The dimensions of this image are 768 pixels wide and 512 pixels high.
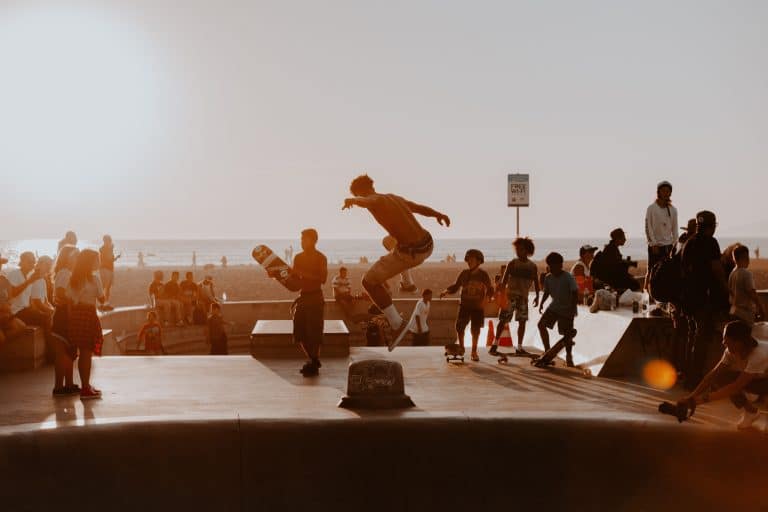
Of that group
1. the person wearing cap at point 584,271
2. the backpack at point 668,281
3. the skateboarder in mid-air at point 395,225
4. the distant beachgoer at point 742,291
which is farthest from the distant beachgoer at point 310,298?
the person wearing cap at point 584,271

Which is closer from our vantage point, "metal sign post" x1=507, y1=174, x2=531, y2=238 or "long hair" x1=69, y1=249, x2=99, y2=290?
"long hair" x1=69, y1=249, x2=99, y2=290

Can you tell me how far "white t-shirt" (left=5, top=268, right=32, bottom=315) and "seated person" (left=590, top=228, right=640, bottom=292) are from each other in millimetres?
8735

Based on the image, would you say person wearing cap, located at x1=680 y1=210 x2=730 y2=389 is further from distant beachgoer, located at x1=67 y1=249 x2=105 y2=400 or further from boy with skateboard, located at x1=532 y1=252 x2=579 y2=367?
distant beachgoer, located at x1=67 y1=249 x2=105 y2=400

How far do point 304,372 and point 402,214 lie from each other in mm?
3854

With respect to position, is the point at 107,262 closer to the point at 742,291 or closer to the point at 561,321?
the point at 561,321

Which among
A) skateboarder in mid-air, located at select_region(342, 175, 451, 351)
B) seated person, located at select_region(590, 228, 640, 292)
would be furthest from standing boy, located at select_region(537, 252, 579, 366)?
skateboarder in mid-air, located at select_region(342, 175, 451, 351)

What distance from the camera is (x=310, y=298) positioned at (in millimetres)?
12188

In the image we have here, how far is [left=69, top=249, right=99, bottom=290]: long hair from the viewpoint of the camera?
10.1 m

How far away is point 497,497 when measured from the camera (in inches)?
324

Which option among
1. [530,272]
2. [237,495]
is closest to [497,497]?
[237,495]

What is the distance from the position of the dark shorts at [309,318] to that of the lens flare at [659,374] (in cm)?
429

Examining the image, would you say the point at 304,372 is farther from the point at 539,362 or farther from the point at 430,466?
the point at 430,466

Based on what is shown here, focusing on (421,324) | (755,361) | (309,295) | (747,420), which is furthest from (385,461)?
(421,324)

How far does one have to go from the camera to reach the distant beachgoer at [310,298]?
39.3ft
